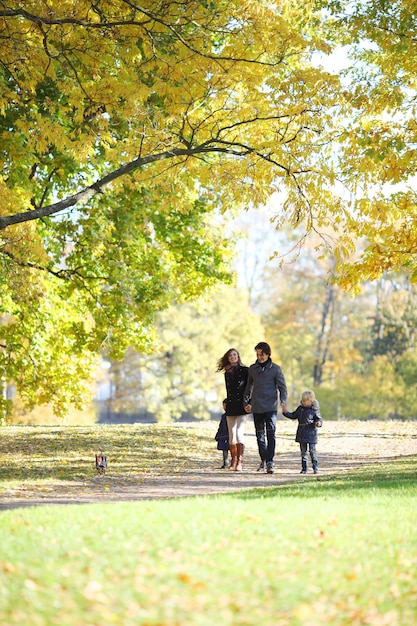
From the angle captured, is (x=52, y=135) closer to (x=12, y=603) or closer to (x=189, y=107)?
(x=189, y=107)

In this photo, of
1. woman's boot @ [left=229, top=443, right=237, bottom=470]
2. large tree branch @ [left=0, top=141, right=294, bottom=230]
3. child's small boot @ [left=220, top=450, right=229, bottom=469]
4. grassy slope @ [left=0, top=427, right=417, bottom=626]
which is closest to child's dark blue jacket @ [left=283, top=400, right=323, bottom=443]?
woman's boot @ [left=229, top=443, right=237, bottom=470]

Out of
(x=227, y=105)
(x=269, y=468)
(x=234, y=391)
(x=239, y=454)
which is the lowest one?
(x=269, y=468)

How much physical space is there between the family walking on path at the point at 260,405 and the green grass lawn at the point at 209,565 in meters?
5.22

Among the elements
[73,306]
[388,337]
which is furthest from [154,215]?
[388,337]

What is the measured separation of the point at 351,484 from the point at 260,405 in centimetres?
257

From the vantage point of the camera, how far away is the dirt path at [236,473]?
37.2 feet

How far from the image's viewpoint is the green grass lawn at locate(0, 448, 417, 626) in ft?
15.6

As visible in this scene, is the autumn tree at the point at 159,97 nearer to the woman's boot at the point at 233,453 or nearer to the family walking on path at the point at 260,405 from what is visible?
the family walking on path at the point at 260,405

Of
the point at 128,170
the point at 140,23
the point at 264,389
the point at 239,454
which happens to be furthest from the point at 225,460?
the point at 140,23

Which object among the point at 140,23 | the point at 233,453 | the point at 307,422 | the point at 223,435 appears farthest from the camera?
the point at 223,435

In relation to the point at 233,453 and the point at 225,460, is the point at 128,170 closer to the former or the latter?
the point at 233,453

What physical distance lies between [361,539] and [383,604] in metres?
1.42

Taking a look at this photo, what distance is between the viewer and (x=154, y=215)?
18891mm

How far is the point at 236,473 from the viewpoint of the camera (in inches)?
558
